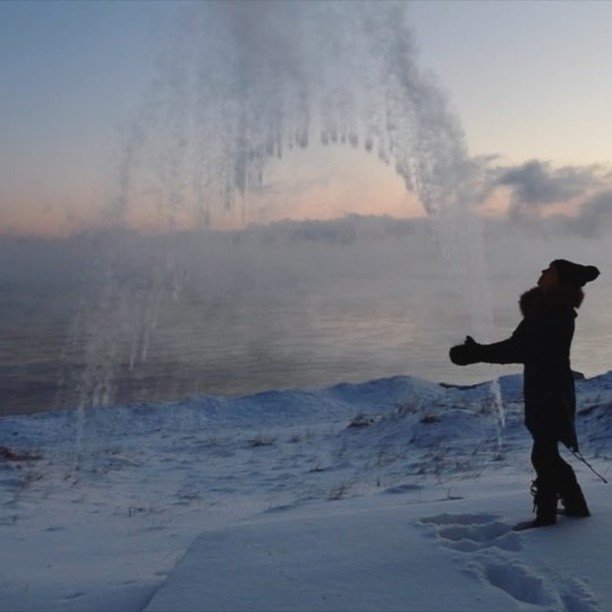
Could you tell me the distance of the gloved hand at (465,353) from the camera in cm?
467

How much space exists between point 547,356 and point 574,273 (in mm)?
601

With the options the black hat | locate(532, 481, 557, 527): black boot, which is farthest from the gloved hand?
locate(532, 481, 557, 527): black boot

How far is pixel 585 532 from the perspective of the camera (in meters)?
4.41

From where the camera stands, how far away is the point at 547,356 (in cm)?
471

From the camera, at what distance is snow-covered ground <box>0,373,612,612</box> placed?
12.3 feet

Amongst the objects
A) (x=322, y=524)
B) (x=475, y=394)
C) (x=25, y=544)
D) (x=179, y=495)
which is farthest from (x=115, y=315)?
(x=322, y=524)

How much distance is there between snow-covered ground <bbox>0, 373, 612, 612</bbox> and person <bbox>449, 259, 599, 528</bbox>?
267mm


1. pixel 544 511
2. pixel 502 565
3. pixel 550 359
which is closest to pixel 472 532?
pixel 544 511

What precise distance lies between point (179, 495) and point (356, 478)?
258 cm

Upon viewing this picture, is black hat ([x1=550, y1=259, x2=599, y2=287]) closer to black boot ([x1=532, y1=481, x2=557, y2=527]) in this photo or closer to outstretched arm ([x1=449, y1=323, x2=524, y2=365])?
outstretched arm ([x1=449, y1=323, x2=524, y2=365])

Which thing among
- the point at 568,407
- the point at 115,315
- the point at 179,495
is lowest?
the point at 179,495

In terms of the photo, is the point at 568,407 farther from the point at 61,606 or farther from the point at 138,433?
the point at 138,433

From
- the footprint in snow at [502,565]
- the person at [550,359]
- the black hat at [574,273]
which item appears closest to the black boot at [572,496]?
the person at [550,359]

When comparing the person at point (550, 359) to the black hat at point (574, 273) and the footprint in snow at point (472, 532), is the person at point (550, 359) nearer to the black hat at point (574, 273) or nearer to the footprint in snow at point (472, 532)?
the black hat at point (574, 273)
